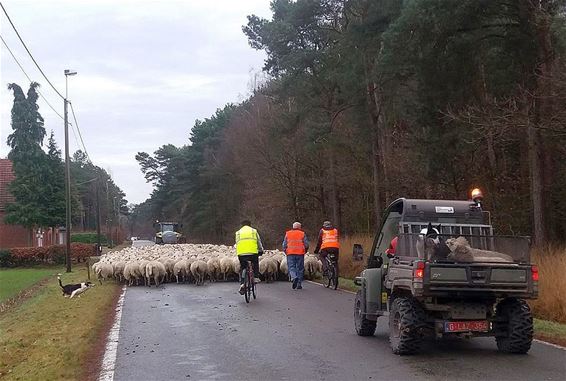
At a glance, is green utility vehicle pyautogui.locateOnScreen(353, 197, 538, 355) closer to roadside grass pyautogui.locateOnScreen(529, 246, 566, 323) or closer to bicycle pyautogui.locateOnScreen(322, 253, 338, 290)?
roadside grass pyautogui.locateOnScreen(529, 246, 566, 323)

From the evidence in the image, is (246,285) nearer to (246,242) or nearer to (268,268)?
(246,242)

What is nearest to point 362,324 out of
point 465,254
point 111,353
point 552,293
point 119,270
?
point 465,254

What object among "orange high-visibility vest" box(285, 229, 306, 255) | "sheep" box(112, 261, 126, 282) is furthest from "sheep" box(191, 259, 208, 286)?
"orange high-visibility vest" box(285, 229, 306, 255)

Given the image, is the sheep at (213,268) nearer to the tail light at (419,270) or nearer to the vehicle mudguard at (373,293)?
the vehicle mudguard at (373,293)

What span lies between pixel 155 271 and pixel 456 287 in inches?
568

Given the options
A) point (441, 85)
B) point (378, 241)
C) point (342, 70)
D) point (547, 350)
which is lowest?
point (547, 350)

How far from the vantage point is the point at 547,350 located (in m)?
9.04

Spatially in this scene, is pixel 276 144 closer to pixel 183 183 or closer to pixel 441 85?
pixel 441 85

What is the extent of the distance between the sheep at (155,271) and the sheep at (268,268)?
3180 millimetres

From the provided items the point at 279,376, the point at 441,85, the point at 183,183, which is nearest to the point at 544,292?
the point at 279,376

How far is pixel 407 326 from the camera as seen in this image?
846 centimetres

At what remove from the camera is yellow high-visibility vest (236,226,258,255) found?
15.9 metres

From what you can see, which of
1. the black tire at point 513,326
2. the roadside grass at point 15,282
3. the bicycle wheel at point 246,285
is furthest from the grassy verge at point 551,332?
the roadside grass at point 15,282

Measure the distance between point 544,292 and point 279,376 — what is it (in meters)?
8.06
